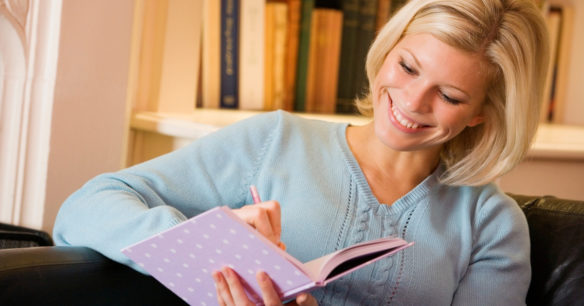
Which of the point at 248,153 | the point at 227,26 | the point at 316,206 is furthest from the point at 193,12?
the point at 316,206

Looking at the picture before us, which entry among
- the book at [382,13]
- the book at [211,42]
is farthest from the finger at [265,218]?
the book at [382,13]

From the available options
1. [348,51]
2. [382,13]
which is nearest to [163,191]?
[348,51]

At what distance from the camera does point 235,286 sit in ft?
3.44

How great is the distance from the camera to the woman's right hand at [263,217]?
3.64 feet

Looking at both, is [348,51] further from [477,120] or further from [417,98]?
[417,98]

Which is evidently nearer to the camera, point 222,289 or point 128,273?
point 222,289

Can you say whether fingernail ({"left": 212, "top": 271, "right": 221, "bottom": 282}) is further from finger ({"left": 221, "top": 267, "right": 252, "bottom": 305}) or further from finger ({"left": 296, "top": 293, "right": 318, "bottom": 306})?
finger ({"left": 296, "top": 293, "right": 318, "bottom": 306})

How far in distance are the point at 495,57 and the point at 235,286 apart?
2.15ft

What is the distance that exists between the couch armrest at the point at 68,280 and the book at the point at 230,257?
16cm

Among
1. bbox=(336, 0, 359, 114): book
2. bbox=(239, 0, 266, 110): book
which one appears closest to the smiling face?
bbox=(239, 0, 266, 110): book

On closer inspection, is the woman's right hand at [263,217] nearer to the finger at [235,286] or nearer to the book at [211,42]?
the finger at [235,286]

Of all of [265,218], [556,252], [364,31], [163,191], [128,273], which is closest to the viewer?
[265,218]

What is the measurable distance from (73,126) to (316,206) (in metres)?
0.58

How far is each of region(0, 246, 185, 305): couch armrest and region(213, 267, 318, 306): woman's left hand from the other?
0.77 ft
